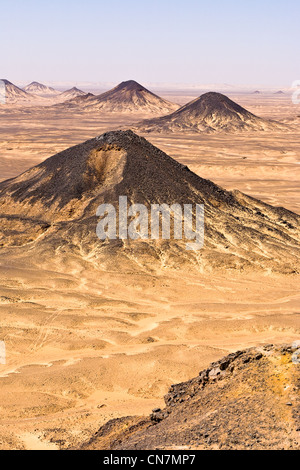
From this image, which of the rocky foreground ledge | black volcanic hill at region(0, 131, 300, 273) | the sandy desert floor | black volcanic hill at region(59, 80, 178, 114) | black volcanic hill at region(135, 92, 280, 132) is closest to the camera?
the rocky foreground ledge

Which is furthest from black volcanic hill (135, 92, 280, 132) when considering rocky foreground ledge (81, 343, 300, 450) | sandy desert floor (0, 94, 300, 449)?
rocky foreground ledge (81, 343, 300, 450)

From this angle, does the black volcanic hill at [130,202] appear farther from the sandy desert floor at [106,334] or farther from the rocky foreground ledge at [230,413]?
the rocky foreground ledge at [230,413]

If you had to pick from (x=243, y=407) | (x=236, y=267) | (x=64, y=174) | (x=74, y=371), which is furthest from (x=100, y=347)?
(x=64, y=174)

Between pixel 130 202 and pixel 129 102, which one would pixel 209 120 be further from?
pixel 130 202

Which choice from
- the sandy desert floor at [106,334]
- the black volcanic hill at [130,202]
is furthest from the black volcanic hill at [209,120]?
the sandy desert floor at [106,334]

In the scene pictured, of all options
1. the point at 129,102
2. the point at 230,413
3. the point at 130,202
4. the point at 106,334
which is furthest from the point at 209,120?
the point at 230,413

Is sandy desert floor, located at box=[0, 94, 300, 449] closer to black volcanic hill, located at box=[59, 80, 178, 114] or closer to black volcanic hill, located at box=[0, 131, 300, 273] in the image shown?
black volcanic hill, located at box=[0, 131, 300, 273]
